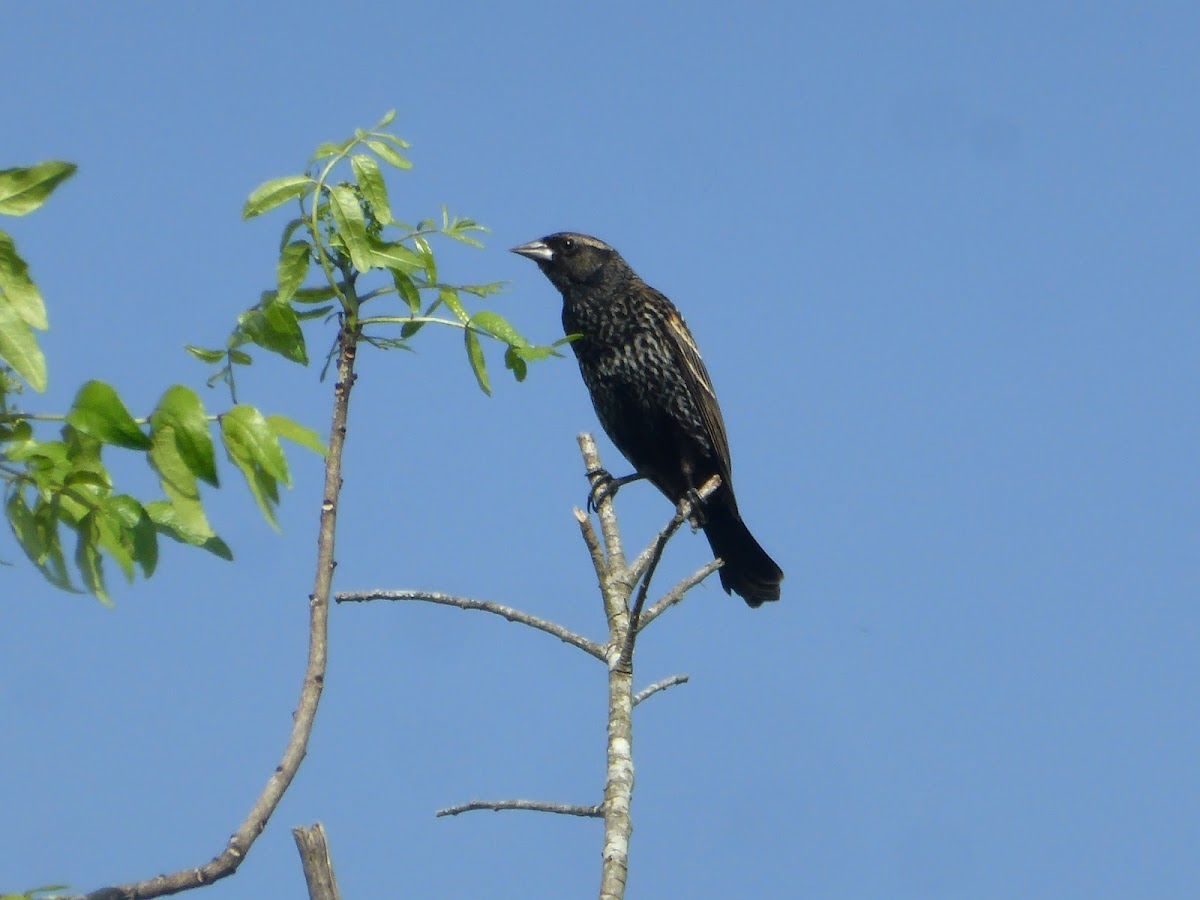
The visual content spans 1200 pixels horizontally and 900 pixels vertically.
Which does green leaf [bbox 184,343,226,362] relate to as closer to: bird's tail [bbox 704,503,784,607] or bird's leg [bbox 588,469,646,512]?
bird's leg [bbox 588,469,646,512]

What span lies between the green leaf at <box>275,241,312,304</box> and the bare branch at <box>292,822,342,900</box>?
0.99 metres

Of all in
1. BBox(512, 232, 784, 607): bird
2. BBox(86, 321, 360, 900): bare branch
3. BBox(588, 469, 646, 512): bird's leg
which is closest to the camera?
BBox(86, 321, 360, 900): bare branch

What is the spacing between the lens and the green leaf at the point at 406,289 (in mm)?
2551

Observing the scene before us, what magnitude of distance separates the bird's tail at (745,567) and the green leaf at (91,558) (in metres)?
4.52

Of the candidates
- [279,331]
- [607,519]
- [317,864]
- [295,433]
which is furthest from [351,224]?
[607,519]

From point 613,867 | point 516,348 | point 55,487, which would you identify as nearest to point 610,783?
point 613,867

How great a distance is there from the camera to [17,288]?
1.85 m

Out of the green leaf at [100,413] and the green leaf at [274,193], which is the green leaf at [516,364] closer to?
the green leaf at [274,193]

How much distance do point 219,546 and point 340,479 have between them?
20cm

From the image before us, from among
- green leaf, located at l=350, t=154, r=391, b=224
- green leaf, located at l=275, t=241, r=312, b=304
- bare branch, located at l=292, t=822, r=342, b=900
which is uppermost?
green leaf, located at l=350, t=154, r=391, b=224

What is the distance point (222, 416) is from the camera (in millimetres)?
2096

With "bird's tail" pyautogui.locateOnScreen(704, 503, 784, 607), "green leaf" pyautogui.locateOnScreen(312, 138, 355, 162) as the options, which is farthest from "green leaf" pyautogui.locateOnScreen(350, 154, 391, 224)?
"bird's tail" pyautogui.locateOnScreen(704, 503, 784, 607)

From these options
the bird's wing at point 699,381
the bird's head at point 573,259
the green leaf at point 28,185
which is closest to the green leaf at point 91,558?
the green leaf at point 28,185

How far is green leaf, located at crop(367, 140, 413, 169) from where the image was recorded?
265 centimetres
